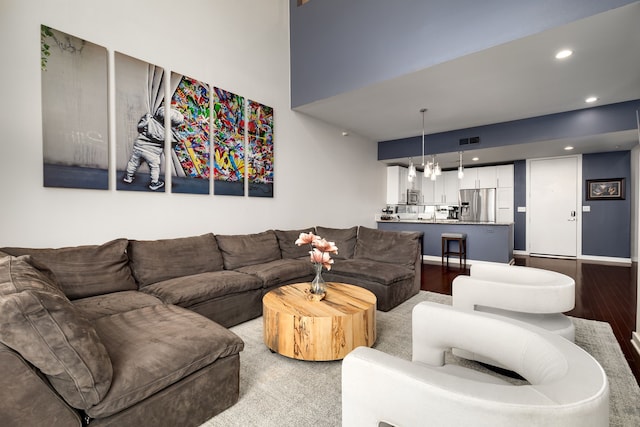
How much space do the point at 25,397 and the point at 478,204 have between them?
327 inches

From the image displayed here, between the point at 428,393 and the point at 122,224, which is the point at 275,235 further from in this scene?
the point at 428,393

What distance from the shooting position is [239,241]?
3.55 metres

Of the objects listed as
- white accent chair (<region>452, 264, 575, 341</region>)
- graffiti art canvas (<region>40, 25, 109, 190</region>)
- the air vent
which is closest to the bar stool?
the air vent

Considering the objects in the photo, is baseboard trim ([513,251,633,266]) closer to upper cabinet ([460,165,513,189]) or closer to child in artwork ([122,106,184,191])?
upper cabinet ([460,165,513,189])

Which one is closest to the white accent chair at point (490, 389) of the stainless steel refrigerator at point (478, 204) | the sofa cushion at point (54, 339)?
the sofa cushion at point (54, 339)

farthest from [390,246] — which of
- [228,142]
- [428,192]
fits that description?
[428,192]

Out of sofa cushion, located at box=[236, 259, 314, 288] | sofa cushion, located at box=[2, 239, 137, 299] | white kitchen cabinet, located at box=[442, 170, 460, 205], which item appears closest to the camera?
sofa cushion, located at box=[2, 239, 137, 299]

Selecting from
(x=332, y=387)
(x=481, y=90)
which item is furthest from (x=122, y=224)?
(x=481, y=90)

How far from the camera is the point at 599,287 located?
425 centimetres

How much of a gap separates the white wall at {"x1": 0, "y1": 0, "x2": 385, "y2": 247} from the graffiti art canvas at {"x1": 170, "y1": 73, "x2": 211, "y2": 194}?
134mm

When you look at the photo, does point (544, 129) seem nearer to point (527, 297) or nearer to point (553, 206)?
point (553, 206)

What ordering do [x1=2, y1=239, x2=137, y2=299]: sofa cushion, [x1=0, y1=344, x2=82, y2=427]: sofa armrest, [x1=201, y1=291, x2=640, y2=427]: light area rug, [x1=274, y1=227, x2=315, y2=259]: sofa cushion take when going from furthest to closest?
[x1=274, y1=227, x2=315, y2=259]: sofa cushion < [x1=2, y1=239, x2=137, y2=299]: sofa cushion < [x1=201, y1=291, x2=640, y2=427]: light area rug < [x1=0, y1=344, x2=82, y2=427]: sofa armrest

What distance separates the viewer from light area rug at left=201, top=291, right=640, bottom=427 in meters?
1.58

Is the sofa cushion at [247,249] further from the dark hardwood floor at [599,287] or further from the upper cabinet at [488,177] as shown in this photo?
the upper cabinet at [488,177]
